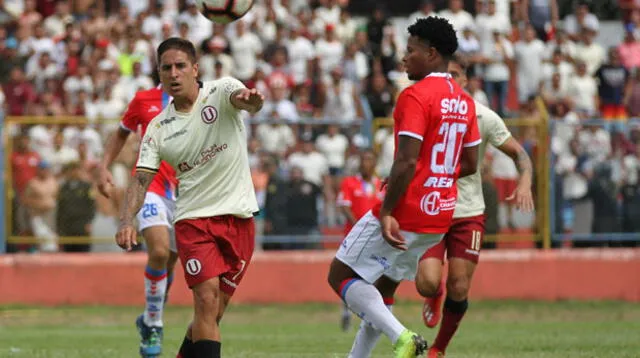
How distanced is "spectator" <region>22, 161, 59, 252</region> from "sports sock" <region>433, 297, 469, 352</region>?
9.76 meters

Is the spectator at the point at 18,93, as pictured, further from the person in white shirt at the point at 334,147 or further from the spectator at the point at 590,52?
the spectator at the point at 590,52

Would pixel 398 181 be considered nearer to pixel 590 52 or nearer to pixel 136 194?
pixel 136 194

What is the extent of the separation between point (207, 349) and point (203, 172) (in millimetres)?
1242

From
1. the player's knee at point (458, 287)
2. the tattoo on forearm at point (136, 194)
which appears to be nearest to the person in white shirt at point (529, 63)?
the player's knee at point (458, 287)

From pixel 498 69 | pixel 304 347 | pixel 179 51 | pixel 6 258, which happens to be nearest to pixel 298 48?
pixel 498 69

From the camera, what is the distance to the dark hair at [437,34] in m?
9.07

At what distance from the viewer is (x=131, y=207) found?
915 centimetres

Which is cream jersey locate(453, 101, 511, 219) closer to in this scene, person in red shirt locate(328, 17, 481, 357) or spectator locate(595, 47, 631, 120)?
person in red shirt locate(328, 17, 481, 357)

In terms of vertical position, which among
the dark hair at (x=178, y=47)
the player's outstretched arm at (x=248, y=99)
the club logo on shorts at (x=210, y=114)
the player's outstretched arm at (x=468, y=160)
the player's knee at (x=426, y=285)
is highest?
the dark hair at (x=178, y=47)

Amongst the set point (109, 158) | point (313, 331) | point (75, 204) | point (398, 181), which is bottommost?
point (313, 331)

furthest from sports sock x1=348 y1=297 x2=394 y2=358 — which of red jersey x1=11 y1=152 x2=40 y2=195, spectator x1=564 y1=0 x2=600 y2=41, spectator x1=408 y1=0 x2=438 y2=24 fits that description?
spectator x1=564 y1=0 x2=600 y2=41

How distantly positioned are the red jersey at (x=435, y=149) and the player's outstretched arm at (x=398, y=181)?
0.12 meters

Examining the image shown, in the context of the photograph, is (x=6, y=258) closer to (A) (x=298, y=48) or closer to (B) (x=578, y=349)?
(A) (x=298, y=48)

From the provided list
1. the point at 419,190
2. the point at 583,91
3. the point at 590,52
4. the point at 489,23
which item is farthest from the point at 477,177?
the point at 590,52
